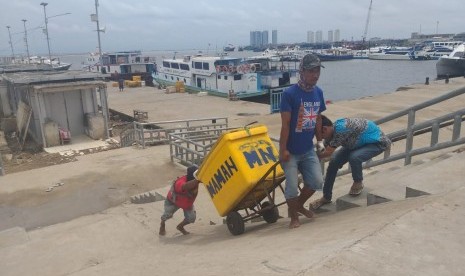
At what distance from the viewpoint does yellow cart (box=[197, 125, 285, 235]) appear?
4152 mm

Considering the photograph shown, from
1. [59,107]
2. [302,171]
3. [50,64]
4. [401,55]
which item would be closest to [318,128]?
[302,171]

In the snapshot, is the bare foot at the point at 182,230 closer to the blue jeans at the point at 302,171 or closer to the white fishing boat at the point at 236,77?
the blue jeans at the point at 302,171

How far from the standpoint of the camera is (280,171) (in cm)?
437

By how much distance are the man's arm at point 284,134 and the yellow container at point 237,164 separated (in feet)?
1.44

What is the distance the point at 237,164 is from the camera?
4.14 metres

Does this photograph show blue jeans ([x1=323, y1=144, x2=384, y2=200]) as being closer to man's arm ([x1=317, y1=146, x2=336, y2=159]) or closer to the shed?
man's arm ([x1=317, y1=146, x2=336, y2=159])

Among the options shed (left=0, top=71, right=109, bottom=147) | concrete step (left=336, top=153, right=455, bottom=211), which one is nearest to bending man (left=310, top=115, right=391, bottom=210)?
concrete step (left=336, top=153, right=455, bottom=211)

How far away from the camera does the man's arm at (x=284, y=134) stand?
3736 millimetres

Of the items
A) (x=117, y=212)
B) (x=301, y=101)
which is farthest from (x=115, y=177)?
(x=301, y=101)

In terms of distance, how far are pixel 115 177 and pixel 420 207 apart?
24.9 feet

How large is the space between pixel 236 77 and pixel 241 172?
2915 cm

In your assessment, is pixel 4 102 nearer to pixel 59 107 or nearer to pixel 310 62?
pixel 59 107

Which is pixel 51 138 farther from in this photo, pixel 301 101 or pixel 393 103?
pixel 393 103

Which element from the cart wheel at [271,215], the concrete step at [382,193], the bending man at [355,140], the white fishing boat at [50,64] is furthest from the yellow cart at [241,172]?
the white fishing boat at [50,64]
